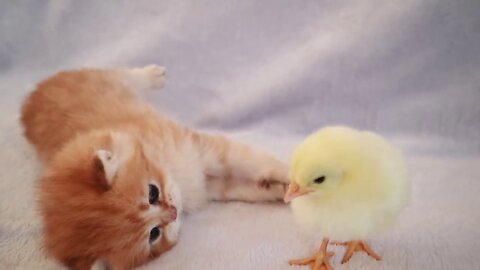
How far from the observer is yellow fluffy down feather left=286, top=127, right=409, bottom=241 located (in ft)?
2.77

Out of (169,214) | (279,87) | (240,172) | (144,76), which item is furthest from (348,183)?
(144,76)

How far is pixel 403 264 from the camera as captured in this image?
1.01 meters

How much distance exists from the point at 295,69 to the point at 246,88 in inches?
7.0

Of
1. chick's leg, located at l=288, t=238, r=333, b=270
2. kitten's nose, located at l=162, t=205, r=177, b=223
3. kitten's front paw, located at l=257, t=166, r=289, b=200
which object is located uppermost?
kitten's front paw, located at l=257, t=166, r=289, b=200

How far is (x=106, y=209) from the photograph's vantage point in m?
1.00

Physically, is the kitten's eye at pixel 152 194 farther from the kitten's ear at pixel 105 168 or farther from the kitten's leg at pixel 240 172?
the kitten's leg at pixel 240 172

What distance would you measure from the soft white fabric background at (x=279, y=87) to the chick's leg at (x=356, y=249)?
15 mm

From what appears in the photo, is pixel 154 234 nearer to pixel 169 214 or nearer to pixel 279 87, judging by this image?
pixel 169 214

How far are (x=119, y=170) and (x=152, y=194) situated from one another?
0.09 meters

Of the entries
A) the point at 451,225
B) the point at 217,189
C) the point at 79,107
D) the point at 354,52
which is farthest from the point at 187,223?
the point at 354,52

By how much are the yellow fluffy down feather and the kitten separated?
353 mm

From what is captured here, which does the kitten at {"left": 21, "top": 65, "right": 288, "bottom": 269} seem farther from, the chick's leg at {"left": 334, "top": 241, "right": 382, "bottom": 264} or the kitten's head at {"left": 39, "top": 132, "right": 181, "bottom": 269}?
the chick's leg at {"left": 334, "top": 241, "right": 382, "bottom": 264}

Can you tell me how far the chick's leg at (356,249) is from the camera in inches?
40.4

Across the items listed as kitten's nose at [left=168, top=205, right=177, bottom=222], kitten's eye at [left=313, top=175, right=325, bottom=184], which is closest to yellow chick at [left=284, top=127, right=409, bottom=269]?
kitten's eye at [left=313, top=175, right=325, bottom=184]
